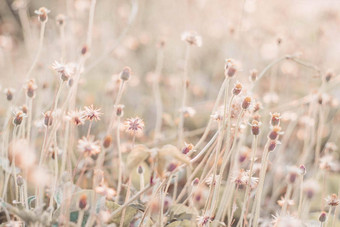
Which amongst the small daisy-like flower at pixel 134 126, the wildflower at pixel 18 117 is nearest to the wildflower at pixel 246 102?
the small daisy-like flower at pixel 134 126

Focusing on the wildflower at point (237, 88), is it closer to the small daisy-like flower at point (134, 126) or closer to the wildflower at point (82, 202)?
the small daisy-like flower at point (134, 126)

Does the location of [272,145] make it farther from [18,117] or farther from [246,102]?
[18,117]

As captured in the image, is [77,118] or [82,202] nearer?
[82,202]

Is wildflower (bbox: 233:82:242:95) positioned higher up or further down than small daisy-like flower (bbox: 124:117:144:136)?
higher up

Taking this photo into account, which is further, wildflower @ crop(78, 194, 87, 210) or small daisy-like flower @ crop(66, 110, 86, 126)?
small daisy-like flower @ crop(66, 110, 86, 126)

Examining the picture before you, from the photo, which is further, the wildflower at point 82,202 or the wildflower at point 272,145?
the wildflower at point 272,145

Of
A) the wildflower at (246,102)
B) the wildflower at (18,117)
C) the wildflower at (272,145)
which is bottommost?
the wildflower at (272,145)

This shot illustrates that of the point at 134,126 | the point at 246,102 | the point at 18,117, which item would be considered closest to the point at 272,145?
the point at 246,102

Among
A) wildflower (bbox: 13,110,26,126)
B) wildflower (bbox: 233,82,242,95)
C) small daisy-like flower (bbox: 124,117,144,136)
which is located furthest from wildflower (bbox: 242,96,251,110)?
wildflower (bbox: 13,110,26,126)

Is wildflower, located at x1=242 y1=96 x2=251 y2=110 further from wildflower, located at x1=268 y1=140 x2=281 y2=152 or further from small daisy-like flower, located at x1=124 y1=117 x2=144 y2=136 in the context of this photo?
small daisy-like flower, located at x1=124 y1=117 x2=144 y2=136

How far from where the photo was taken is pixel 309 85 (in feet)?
5.16

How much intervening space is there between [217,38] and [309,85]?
60 cm

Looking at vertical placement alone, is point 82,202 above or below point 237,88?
below

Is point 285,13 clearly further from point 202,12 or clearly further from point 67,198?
point 67,198
